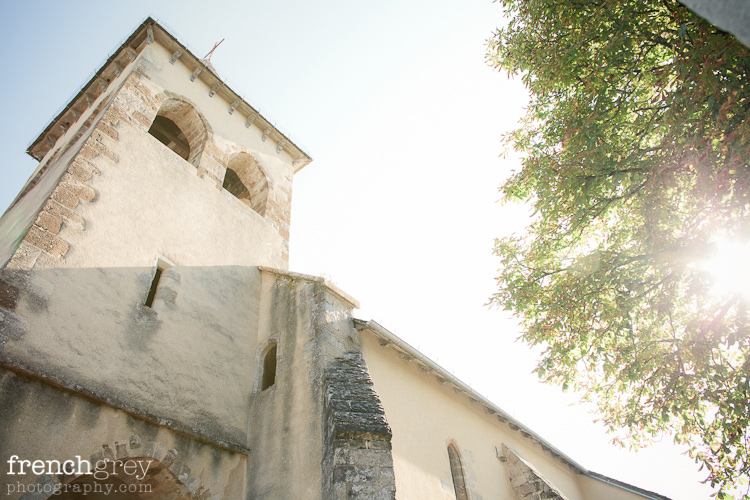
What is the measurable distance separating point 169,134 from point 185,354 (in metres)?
6.36

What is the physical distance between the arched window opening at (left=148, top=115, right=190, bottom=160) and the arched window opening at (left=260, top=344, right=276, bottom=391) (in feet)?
18.4

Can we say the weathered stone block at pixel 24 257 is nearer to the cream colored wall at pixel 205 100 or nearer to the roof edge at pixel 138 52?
the cream colored wall at pixel 205 100

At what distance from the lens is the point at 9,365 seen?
4504 mm

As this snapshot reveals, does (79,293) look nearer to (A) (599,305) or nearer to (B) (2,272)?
(B) (2,272)

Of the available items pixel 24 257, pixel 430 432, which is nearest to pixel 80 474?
pixel 24 257

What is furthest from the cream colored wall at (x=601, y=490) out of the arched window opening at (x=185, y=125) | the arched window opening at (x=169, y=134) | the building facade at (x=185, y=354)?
the arched window opening at (x=169, y=134)

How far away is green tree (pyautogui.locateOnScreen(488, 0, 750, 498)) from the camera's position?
4.58m

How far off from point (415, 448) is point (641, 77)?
20.9 ft

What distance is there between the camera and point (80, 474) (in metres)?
4.71

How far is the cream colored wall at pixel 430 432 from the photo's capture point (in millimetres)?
7129

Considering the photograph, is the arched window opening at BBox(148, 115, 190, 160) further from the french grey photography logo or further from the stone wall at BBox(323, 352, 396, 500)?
the stone wall at BBox(323, 352, 396, 500)

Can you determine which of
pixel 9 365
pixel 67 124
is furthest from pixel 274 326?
pixel 67 124

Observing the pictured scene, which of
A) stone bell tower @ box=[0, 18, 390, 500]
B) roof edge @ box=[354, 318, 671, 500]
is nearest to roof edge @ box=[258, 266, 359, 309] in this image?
stone bell tower @ box=[0, 18, 390, 500]

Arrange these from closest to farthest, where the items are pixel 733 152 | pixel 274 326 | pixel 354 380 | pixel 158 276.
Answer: pixel 733 152 → pixel 354 380 → pixel 158 276 → pixel 274 326
